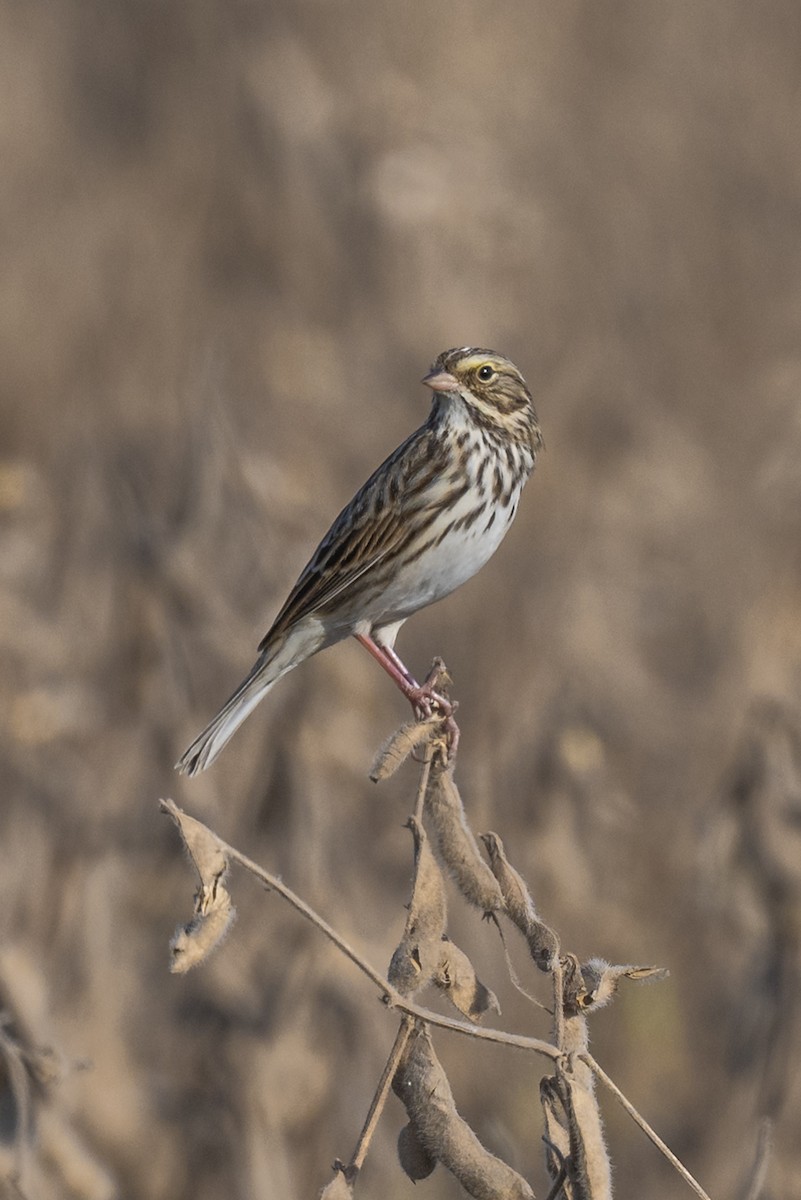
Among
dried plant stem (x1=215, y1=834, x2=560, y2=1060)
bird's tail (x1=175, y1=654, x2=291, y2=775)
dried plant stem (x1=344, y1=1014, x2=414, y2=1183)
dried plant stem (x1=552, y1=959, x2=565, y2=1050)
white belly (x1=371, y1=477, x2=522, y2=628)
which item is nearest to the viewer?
dried plant stem (x1=215, y1=834, x2=560, y2=1060)

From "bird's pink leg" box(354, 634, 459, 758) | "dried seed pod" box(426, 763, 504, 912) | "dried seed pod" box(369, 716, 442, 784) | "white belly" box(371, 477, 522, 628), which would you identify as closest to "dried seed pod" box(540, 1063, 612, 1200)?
"dried seed pod" box(426, 763, 504, 912)

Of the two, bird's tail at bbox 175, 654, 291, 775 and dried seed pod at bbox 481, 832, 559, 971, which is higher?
bird's tail at bbox 175, 654, 291, 775

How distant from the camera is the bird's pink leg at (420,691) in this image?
138 inches

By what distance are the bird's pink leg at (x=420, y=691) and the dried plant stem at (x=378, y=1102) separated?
0.85m

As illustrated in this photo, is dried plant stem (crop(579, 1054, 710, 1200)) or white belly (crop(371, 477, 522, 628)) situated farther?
white belly (crop(371, 477, 522, 628))

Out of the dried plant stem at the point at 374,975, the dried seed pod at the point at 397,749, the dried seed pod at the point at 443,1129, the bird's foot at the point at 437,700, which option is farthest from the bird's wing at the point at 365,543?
the dried plant stem at the point at 374,975

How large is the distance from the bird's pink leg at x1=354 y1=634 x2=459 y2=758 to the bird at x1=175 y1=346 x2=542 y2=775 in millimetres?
10

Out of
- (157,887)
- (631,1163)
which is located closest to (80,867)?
(157,887)

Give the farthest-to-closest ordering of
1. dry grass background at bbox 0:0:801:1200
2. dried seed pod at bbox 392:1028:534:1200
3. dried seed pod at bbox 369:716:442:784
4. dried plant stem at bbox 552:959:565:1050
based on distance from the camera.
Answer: dry grass background at bbox 0:0:801:1200
dried seed pod at bbox 369:716:442:784
dried seed pod at bbox 392:1028:534:1200
dried plant stem at bbox 552:959:565:1050

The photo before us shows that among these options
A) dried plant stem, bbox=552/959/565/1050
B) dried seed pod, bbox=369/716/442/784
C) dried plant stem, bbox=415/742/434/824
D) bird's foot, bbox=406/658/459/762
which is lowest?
dried plant stem, bbox=552/959/565/1050

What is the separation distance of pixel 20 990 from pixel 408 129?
17.5 ft

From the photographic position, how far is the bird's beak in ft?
13.7

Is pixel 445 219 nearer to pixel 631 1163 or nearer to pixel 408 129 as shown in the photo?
pixel 408 129

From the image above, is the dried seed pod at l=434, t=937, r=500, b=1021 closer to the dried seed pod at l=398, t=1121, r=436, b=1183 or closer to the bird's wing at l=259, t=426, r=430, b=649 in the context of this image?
the dried seed pod at l=398, t=1121, r=436, b=1183
